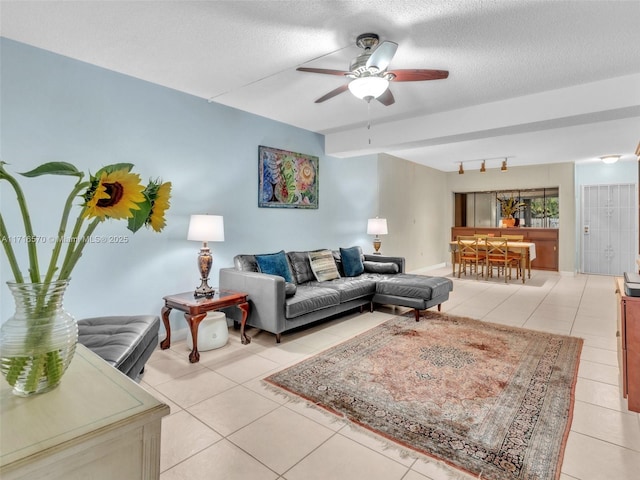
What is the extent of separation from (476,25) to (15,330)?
291 cm

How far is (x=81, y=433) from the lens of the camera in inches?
29.7

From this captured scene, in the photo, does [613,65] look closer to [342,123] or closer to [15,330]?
[342,123]

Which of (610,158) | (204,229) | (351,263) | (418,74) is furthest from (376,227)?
(610,158)

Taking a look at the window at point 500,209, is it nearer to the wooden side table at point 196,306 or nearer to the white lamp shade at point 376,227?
the white lamp shade at point 376,227

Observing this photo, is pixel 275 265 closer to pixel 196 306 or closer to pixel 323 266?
pixel 323 266

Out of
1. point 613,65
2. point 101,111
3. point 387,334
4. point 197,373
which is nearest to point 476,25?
point 613,65

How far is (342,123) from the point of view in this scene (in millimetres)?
4684

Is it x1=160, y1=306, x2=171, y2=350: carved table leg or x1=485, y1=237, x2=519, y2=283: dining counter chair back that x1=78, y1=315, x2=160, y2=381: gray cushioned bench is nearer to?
x1=160, y1=306, x2=171, y2=350: carved table leg

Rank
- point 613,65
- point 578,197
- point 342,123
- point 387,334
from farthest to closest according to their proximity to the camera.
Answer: point 578,197
point 342,123
point 387,334
point 613,65

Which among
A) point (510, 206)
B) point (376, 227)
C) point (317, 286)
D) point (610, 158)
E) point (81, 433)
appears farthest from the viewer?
point (510, 206)

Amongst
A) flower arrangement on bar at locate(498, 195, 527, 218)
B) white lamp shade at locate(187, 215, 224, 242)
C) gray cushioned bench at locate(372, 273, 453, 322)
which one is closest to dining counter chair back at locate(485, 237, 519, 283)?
flower arrangement on bar at locate(498, 195, 527, 218)

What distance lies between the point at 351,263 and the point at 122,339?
127 inches

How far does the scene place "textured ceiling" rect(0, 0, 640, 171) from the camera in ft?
7.23

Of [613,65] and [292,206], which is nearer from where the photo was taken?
[613,65]
